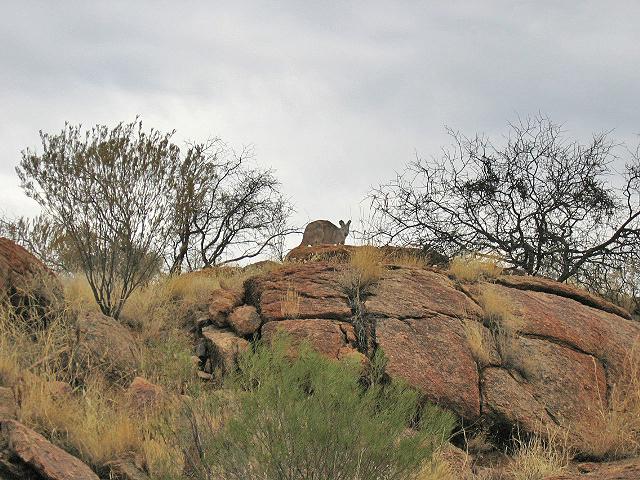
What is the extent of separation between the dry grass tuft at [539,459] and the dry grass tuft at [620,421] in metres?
0.33

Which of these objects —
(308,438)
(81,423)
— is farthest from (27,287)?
(308,438)

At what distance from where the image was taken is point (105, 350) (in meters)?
8.47

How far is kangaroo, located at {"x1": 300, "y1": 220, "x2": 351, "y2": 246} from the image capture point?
52.3ft

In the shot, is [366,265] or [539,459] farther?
[366,265]

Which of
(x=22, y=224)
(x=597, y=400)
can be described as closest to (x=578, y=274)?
(x=597, y=400)

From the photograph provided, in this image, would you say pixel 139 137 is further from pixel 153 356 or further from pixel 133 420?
pixel 133 420

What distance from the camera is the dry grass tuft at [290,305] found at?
30.9 ft

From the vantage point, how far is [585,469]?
24.6 feet

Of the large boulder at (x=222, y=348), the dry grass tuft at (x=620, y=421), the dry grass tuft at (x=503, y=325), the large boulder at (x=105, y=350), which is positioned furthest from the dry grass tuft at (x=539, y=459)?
the large boulder at (x=105, y=350)

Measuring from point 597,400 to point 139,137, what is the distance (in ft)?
22.6

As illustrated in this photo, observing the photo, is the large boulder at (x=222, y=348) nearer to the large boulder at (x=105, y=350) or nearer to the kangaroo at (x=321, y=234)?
the large boulder at (x=105, y=350)

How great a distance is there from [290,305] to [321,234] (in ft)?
21.7

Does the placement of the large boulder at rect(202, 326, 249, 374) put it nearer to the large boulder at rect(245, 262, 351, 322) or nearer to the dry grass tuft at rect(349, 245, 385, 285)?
the large boulder at rect(245, 262, 351, 322)

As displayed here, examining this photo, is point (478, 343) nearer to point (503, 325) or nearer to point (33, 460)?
point (503, 325)
